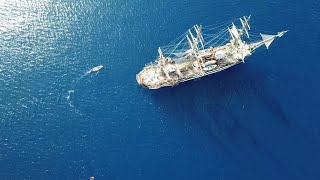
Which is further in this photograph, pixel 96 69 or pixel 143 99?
pixel 96 69

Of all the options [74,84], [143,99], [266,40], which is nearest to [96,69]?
[74,84]

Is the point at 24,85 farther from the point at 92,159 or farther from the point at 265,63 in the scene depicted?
the point at 265,63

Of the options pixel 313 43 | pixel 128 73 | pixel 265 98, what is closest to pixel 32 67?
Result: pixel 128 73

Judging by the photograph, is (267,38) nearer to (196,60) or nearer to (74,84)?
(196,60)

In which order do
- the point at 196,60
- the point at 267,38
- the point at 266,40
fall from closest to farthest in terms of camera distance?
the point at 267,38
the point at 266,40
the point at 196,60

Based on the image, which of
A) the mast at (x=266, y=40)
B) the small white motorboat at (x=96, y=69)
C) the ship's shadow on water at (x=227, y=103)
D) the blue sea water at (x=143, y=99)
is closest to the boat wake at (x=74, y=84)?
the small white motorboat at (x=96, y=69)

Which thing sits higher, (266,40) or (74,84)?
(74,84)

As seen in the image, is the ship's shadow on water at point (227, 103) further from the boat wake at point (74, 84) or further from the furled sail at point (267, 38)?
the boat wake at point (74, 84)
